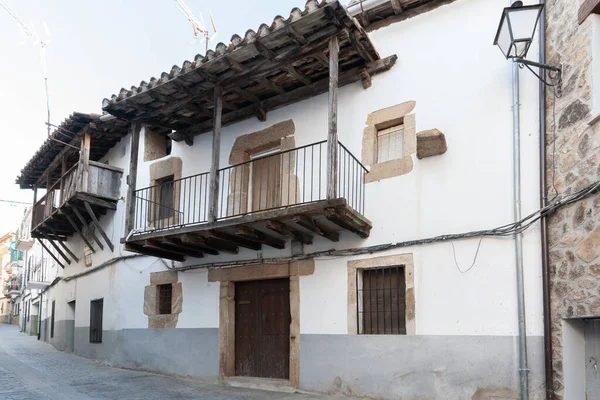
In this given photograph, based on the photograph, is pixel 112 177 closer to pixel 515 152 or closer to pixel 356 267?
A: pixel 356 267

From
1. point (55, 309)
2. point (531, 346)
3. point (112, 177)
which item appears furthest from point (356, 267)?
point (55, 309)

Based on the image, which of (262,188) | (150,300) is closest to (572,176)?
(262,188)

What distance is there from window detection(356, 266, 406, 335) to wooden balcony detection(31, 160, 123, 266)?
6.46m

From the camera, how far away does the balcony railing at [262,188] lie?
287 inches

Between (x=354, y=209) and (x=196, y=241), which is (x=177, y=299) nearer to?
(x=196, y=241)

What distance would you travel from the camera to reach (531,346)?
216 inches

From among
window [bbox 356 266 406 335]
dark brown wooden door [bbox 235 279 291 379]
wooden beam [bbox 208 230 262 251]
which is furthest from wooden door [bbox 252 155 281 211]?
window [bbox 356 266 406 335]

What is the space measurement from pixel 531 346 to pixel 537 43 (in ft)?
10.9

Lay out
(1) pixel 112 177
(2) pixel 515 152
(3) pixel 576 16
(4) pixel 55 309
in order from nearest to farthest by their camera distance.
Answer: (3) pixel 576 16 < (2) pixel 515 152 < (1) pixel 112 177 < (4) pixel 55 309

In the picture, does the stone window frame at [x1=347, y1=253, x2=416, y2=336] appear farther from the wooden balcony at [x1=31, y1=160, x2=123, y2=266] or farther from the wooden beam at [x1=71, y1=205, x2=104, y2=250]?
the wooden beam at [x1=71, y1=205, x2=104, y2=250]

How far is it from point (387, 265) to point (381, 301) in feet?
1.63

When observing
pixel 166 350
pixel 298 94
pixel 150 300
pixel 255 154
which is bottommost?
pixel 166 350

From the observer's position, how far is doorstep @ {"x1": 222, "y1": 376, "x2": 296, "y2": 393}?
7516mm

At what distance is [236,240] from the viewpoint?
7.83m
